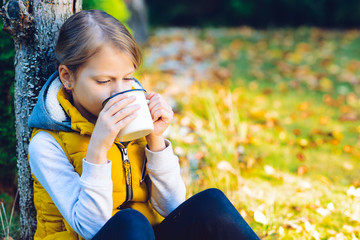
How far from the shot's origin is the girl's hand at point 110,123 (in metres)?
1.38

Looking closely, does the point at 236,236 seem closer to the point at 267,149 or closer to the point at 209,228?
the point at 209,228

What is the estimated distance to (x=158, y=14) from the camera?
33.4ft

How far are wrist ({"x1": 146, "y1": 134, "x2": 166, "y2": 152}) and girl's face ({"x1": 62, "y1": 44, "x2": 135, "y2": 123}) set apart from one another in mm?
265

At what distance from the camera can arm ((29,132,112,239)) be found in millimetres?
1413

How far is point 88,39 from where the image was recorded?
4.95ft

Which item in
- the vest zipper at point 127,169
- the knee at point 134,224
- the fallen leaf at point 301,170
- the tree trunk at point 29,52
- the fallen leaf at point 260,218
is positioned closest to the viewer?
the knee at point 134,224

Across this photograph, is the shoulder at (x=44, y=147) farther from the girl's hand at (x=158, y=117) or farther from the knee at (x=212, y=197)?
the knee at (x=212, y=197)

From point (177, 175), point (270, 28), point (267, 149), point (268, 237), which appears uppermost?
point (177, 175)

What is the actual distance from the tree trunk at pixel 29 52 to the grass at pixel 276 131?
42.5 inches

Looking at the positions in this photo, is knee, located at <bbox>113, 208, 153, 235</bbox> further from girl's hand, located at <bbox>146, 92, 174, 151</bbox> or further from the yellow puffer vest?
girl's hand, located at <bbox>146, 92, 174, 151</bbox>

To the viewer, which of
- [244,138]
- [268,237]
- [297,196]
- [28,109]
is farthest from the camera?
[244,138]

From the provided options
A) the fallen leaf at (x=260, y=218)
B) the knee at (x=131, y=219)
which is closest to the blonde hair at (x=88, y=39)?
the knee at (x=131, y=219)

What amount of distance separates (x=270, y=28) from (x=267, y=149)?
6.32 metres

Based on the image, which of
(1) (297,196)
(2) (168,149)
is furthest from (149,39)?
(2) (168,149)
